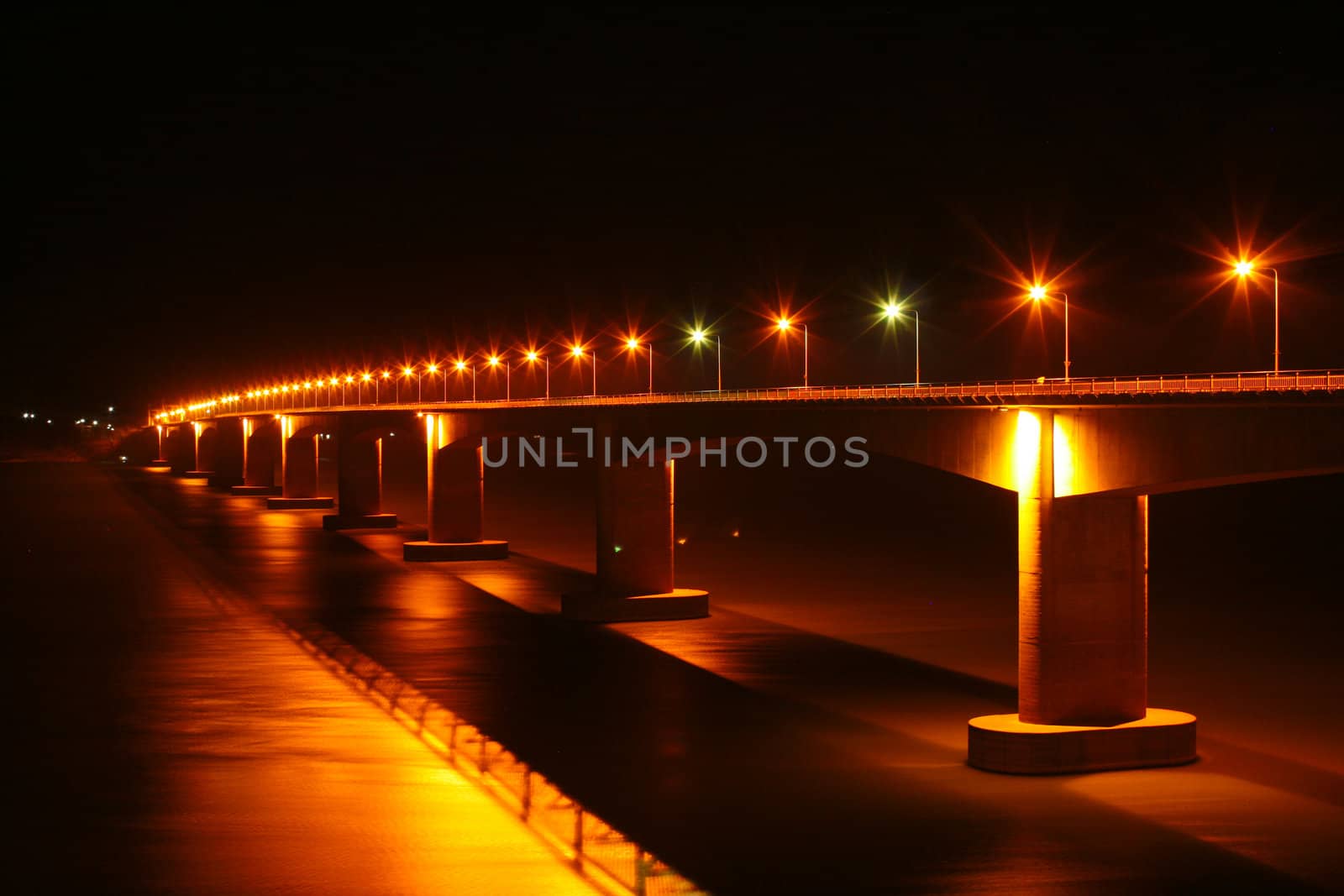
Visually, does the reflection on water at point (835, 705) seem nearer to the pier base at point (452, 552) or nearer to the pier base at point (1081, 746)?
the pier base at point (1081, 746)

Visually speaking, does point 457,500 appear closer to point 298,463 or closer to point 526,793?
point 526,793

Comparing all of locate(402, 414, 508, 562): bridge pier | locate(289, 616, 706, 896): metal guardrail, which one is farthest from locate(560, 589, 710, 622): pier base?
locate(402, 414, 508, 562): bridge pier

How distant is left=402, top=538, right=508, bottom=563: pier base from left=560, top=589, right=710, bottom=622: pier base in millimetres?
20611

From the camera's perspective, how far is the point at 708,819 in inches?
990

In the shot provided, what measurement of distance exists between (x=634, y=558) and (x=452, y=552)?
21979mm

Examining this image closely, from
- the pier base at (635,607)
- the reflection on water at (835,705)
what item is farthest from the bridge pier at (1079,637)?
the pier base at (635,607)

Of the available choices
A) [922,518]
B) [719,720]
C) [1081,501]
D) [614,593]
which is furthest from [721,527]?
[1081,501]

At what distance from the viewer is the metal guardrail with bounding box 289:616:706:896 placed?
22.0 m

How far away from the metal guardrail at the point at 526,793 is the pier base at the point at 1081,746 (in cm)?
669

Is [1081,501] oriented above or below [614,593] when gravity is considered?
above

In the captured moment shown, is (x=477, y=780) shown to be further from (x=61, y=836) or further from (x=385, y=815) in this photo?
(x=61, y=836)

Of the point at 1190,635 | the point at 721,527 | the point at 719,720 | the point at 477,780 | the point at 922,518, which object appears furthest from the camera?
the point at 922,518

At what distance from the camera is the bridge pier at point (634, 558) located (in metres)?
48.1

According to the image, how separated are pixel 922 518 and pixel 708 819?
7594 centimetres
